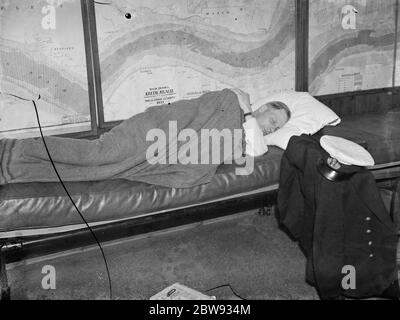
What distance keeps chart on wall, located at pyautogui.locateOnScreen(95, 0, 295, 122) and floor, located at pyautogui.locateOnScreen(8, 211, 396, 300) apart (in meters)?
0.74

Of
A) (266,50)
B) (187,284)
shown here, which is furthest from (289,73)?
(187,284)

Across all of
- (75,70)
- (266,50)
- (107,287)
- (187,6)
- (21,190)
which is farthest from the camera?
(266,50)

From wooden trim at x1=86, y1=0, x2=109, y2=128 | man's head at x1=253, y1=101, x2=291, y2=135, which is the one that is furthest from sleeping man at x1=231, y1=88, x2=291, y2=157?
wooden trim at x1=86, y1=0, x2=109, y2=128

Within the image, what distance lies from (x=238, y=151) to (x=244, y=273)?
576 mm

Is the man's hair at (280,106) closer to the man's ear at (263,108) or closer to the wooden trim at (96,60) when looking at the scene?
the man's ear at (263,108)

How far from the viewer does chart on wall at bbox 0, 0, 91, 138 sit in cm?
211

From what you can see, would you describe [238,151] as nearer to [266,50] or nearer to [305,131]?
[305,131]

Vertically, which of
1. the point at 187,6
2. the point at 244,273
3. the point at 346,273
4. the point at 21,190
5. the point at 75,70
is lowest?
the point at 244,273

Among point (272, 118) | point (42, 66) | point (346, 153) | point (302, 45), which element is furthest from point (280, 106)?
point (42, 66)

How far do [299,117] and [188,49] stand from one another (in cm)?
71

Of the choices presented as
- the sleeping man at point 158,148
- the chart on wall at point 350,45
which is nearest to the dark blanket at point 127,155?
the sleeping man at point 158,148

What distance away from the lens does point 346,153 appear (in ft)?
5.24

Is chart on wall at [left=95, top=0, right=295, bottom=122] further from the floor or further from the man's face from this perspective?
the floor
